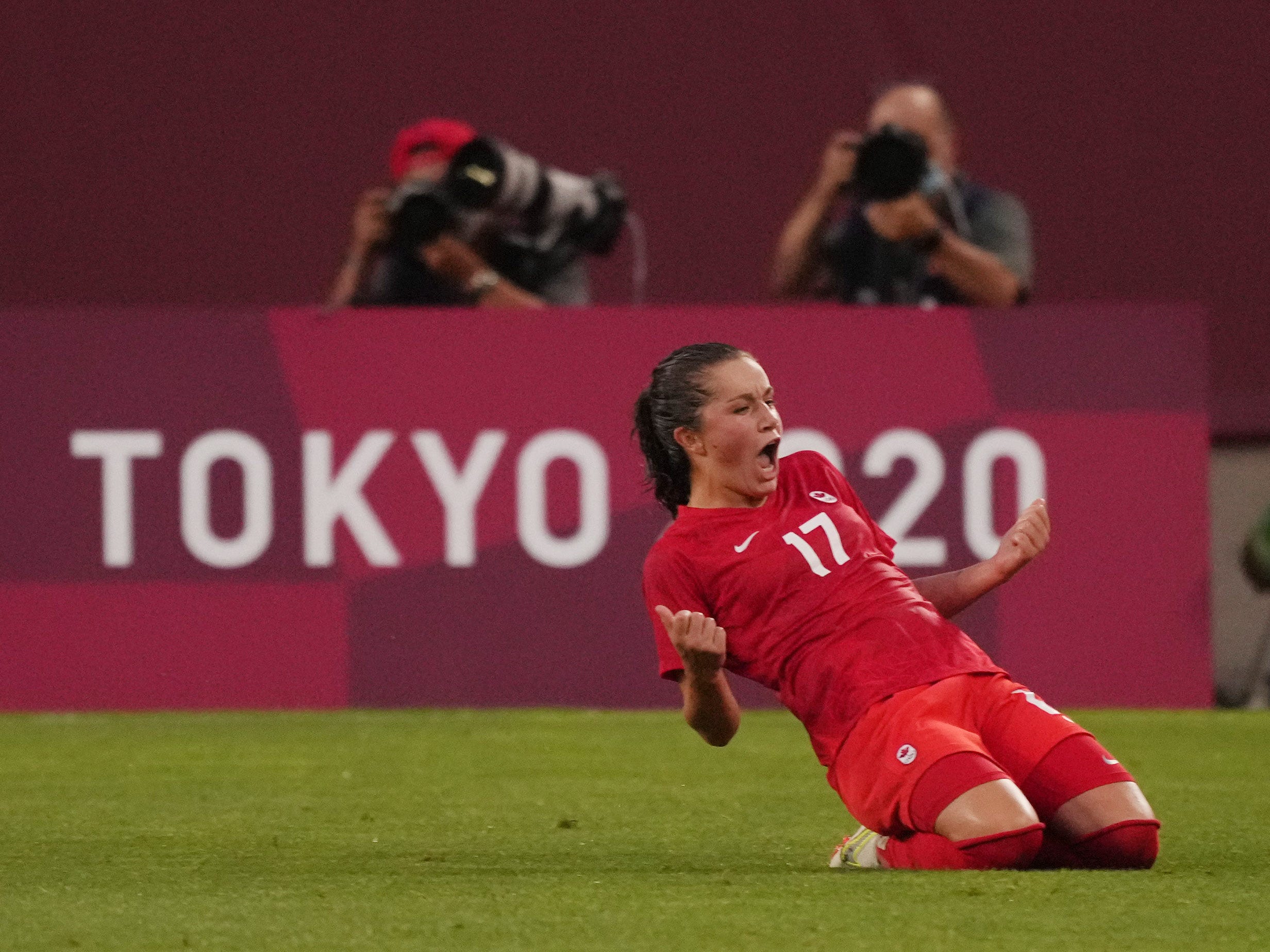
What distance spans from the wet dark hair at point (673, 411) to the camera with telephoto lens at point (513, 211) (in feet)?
9.71

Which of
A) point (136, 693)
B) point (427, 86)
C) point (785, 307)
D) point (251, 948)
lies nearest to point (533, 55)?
point (427, 86)

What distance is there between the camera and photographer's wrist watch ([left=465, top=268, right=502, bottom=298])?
275 inches

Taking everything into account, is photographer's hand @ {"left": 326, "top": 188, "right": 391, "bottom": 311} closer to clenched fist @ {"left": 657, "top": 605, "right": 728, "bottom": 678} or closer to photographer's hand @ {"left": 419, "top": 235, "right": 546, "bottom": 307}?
photographer's hand @ {"left": 419, "top": 235, "right": 546, "bottom": 307}

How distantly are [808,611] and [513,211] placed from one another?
11.3 feet

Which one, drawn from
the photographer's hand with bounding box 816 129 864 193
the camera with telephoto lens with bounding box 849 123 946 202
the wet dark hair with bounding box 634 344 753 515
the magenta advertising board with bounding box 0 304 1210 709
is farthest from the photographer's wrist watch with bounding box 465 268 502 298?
the wet dark hair with bounding box 634 344 753 515

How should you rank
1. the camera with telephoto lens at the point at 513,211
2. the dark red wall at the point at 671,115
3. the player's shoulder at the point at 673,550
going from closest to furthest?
the player's shoulder at the point at 673,550 → the camera with telephoto lens at the point at 513,211 → the dark red wall at the point at 671,115

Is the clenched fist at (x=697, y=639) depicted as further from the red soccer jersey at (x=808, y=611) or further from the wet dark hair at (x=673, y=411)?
the wet dark hair at (x=673, y=411)

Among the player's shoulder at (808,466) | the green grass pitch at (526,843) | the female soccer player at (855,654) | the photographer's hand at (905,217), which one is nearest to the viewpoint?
the green grass pitch at (526,843)

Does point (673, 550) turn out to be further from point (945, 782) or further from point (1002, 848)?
point (1002, 848)

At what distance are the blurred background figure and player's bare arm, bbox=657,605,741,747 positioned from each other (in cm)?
325

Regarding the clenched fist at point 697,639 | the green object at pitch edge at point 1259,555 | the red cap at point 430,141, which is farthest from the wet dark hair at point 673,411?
the green object at pitch edge at point 1259,555

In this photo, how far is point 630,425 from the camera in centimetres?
651

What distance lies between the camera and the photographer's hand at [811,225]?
6941mm

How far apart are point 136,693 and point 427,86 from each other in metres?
3.71
